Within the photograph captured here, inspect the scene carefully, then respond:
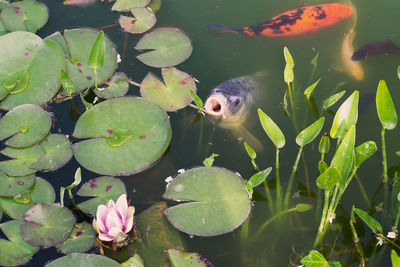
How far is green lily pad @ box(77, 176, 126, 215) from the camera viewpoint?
224cm

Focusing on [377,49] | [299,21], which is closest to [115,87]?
[299,21]

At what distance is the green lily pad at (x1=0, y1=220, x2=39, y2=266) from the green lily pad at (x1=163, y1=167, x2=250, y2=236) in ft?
2.33

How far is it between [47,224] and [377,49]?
8.12 ft

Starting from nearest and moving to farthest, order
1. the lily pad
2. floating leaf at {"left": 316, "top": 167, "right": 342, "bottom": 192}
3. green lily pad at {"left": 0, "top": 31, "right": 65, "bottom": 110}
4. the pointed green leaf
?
floating leaf at {"left": 316, "top": 167, "right": 342, "bottom": 192} → the lily pad → the pointed green leaf → green lily pad at {"left": 0, "top": 31, "right": 65, "bottom": 110}

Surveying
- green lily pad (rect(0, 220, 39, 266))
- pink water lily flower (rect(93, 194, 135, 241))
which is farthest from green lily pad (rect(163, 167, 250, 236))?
green lily pad (rect(0, 220, 39, 266))

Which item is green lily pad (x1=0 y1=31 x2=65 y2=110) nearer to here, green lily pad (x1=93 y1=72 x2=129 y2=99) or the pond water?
the pond water

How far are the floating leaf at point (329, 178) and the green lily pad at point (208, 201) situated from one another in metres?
0.49

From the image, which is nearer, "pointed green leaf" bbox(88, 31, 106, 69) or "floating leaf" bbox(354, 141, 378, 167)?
"floating leaf" bbox(354, 141, 378, 167)

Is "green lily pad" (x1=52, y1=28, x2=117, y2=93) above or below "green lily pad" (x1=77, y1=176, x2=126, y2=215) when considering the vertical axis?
above

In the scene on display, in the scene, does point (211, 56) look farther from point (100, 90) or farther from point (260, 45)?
point (100, 90)

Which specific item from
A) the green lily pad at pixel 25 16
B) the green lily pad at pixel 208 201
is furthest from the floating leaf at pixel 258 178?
the green lily pad at pixel 25 16

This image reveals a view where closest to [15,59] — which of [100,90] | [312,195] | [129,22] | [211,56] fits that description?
[100,90]

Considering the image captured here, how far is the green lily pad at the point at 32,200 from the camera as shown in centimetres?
221

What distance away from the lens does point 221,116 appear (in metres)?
2.72
